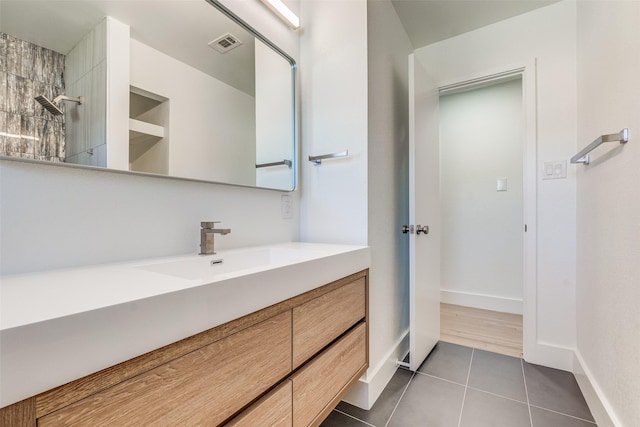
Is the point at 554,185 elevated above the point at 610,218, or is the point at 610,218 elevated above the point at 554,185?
the point at 554,185

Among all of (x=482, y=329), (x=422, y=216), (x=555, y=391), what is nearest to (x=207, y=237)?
(x=422, y=216)

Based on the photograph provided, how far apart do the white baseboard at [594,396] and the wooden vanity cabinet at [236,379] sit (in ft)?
3.45

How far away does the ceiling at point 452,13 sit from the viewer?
1886mm

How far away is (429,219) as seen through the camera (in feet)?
6.42

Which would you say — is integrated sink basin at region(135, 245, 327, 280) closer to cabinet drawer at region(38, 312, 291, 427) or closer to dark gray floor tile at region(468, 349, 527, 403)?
cabinet drawer at region(38, 312, 291, 427)

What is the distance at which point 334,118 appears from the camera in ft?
5.01

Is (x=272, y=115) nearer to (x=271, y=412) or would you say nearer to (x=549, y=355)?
(x=271, y=412)

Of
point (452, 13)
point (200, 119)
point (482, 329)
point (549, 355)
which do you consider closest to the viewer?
point (200, 119)

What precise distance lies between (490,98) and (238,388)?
10.6ft

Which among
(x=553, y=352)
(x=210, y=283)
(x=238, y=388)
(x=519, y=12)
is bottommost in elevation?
(x=553, y=352)

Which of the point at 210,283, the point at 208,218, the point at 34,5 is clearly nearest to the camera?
the point at 210,283

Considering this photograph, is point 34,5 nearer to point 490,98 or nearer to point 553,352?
point 553,352

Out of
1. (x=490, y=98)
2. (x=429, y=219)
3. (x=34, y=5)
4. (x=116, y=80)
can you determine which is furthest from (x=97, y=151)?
(x=490, y=98)

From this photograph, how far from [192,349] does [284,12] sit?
1.63 m
